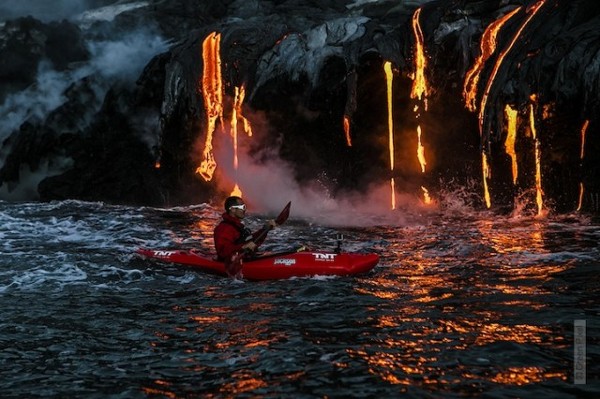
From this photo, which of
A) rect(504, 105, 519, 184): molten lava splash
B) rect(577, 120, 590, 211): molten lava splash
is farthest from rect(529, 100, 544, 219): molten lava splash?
rect(577, 120, 590, 211): molten lava splash

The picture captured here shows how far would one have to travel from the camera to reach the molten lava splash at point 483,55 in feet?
45.9

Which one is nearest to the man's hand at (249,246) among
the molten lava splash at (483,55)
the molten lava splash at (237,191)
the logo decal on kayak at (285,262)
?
the logo decal on kayak at (285,262)

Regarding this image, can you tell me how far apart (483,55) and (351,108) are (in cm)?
342

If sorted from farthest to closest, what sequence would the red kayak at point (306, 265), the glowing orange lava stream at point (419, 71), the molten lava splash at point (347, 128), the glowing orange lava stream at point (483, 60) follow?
the molten lava splash at point (347, 128), the glowing orange lava stream at point (419, 71), the glowing orange lava stream at point (483, 60), the red kayak at point (306, 265)

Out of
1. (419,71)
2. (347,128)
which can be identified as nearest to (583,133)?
(419,71)

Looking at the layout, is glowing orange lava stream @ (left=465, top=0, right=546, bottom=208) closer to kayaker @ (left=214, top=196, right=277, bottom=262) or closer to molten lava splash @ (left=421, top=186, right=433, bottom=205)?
molten lava splash @ (left=421, top=186, right=433, bottom=205)

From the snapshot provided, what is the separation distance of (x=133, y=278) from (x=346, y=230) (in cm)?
580

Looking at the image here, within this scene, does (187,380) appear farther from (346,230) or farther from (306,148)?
(306,148)

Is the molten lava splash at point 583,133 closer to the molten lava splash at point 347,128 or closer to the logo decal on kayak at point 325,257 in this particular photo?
the molten lava splash at point 347,128

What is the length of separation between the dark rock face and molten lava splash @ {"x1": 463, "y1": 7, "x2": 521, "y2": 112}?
4.7 inches

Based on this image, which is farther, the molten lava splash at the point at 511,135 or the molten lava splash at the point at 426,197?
the molten lava splash at the point at 426,197

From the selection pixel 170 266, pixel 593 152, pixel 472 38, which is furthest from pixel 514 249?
pixel 472 38

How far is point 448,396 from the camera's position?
13.9 feet

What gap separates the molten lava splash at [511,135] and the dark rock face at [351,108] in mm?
109
